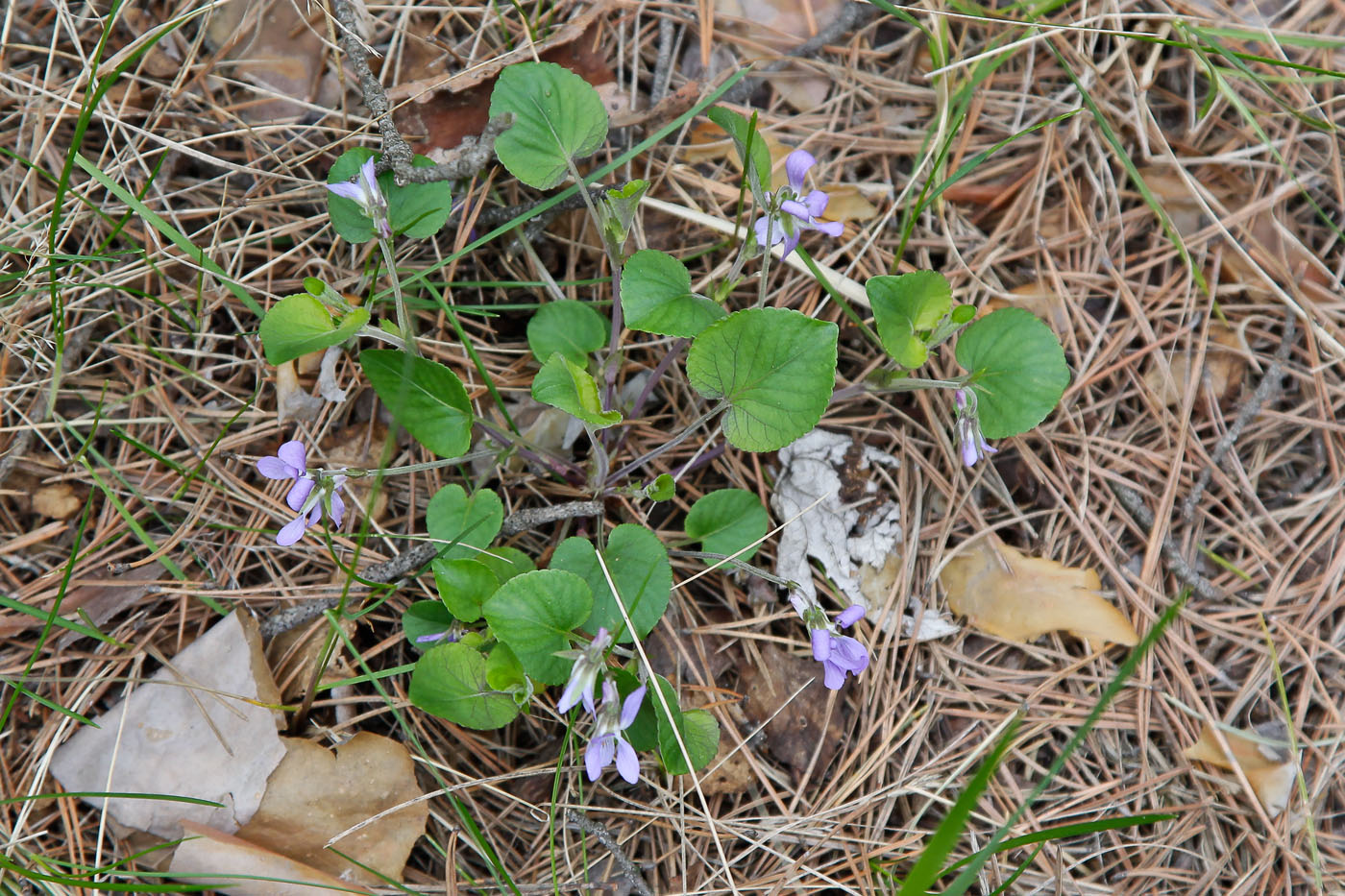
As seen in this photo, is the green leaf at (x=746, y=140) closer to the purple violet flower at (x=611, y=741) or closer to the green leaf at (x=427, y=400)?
the green leaf at (x=427, y=400)

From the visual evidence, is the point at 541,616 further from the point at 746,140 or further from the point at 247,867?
the point at 746,140

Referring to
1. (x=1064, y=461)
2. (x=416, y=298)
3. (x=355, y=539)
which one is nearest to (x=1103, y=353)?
(x=1064, y=461)

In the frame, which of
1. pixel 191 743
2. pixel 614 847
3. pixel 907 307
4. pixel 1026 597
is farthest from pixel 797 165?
pixel 191 743

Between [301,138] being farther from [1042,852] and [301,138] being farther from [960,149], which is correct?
[1042,852]

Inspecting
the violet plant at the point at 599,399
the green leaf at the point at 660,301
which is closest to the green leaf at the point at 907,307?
the violet plant at the point at 599,399

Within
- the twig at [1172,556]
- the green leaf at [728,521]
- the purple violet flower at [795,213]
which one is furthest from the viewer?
the twig at [1172,556]

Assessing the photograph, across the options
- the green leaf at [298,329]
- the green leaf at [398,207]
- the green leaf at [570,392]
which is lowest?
the green leaf at [570,392]
